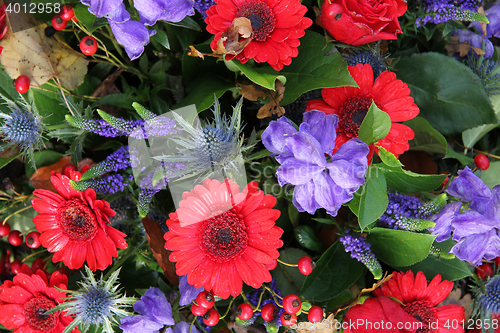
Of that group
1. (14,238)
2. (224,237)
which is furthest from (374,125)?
(14,238)

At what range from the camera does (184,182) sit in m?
0.85

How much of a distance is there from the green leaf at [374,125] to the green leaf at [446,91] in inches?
16.3

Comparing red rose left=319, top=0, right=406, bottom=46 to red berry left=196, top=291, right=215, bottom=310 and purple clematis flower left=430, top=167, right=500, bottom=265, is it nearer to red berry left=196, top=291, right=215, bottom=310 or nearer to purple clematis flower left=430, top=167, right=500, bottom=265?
purple clematis flower left=430, top=167, right=500, bottom=265

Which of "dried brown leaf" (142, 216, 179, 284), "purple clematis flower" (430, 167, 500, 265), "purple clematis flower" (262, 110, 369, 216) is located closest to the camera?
"purple clematis flower" (262, 110, 369, 216)

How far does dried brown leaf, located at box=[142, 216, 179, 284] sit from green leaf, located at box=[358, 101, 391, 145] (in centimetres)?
55

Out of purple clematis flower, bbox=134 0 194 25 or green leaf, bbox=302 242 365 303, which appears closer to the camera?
purple clematis flower, bbox=134 0 194 25

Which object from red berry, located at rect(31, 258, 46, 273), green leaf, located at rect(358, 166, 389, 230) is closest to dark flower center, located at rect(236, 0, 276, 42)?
green leaf, located at rect(358, 166, 389, 230)

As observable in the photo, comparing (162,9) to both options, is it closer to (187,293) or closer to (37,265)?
(187,293)

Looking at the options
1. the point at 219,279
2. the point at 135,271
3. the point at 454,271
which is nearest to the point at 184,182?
the point at 219,279

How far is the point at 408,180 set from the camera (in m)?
0.76

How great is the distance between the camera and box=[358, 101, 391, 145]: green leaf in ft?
2.08

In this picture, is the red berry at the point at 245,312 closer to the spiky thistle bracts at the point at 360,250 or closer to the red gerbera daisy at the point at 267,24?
the spiky thistle bracts at the point at 360,250

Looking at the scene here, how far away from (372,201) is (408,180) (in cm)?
13

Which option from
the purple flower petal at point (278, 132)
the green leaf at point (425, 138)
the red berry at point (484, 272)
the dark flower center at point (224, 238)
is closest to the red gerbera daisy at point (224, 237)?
the dark flower center at point (224, 238)
